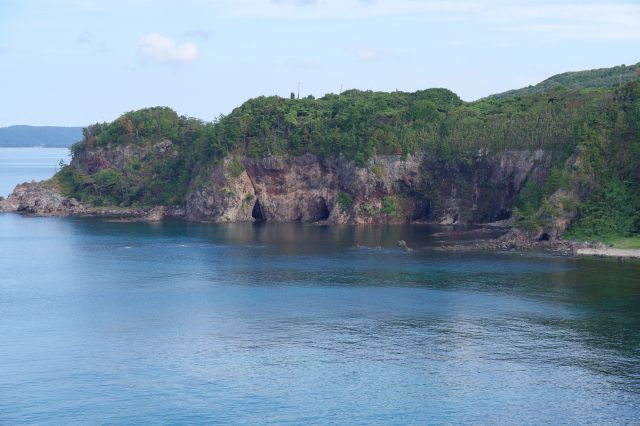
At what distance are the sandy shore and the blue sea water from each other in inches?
127

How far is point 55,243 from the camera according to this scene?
132m

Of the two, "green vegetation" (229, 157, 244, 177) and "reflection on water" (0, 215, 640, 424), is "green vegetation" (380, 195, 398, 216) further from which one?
Answer: "green vegetation" (229, 157, 244, 177)

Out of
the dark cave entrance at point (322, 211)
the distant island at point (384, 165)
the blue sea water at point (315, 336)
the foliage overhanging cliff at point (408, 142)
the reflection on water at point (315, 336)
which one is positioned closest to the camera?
the blue sea water at point (315, 336)

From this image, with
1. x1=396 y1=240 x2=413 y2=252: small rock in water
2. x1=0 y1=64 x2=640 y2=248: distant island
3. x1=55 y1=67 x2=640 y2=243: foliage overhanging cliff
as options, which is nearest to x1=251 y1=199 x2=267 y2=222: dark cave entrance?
x1=0 y1=64 x2=640 y2=248: distant island

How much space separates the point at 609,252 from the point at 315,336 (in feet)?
182

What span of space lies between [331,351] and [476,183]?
82602 millimetres

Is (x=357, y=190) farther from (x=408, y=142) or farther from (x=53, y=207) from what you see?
(x=53, y=207)

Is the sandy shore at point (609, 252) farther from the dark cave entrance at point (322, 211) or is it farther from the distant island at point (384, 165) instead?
the dark cave entrance at point (322, 211)

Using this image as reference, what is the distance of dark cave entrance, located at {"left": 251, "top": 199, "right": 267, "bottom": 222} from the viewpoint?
164 metres

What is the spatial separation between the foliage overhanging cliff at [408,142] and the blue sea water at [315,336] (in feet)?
50.3

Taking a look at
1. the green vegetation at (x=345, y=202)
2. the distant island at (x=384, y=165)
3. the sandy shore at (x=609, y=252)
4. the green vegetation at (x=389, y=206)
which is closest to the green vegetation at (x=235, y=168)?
the distant island at (x=384, y=165)

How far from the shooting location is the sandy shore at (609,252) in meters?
114

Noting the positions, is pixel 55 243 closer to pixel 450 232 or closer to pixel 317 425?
pixel 450 232

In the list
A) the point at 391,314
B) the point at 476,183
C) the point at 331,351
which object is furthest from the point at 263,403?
the point at 476,183
